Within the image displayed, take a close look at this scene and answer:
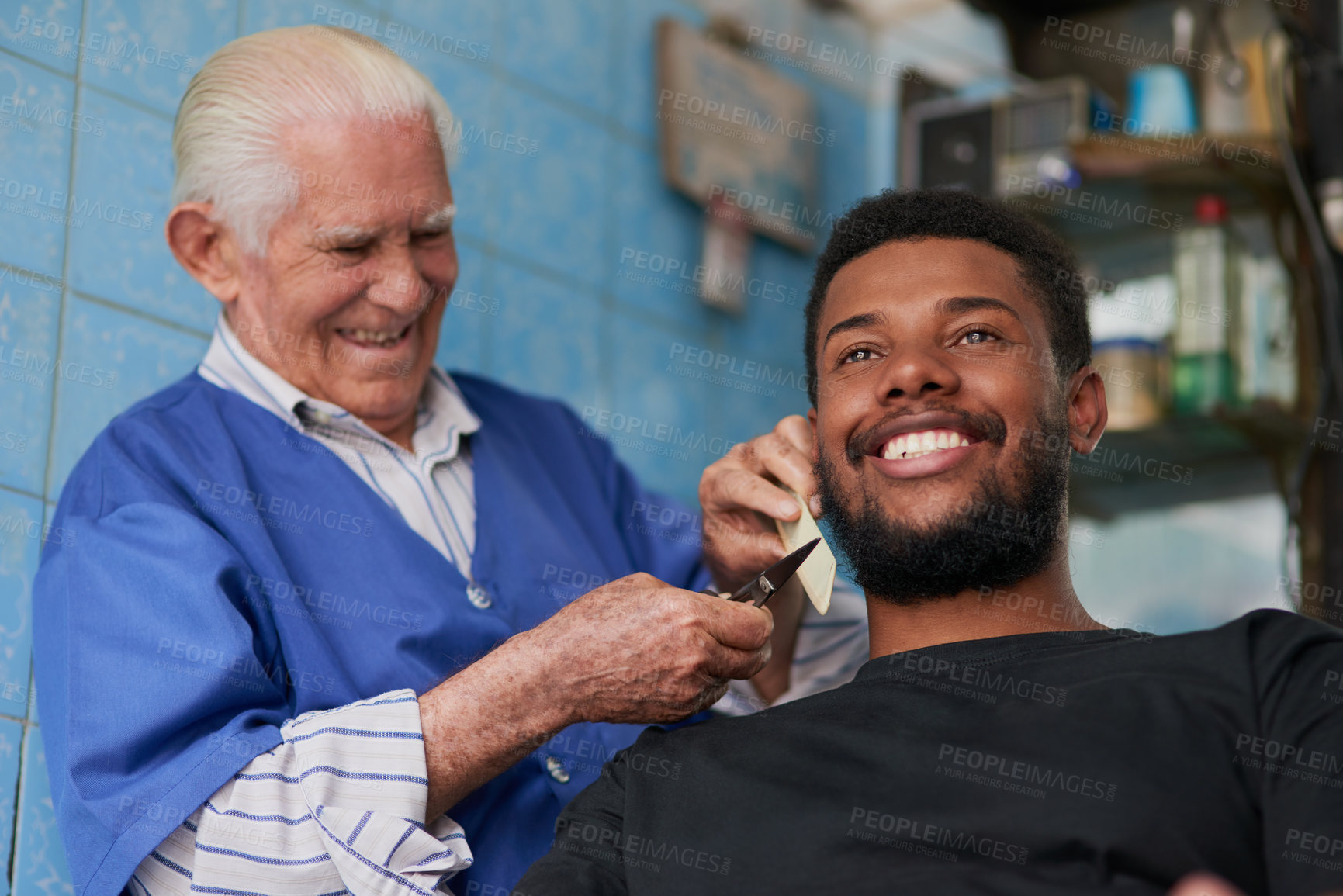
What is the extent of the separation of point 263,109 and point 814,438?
886 mm

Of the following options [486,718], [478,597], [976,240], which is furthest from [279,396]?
[976,240]

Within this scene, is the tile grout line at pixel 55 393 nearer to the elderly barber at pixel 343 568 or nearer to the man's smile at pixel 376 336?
the elderly barber at pixel 343 568

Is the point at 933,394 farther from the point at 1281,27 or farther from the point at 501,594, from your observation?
the point at 1281,27

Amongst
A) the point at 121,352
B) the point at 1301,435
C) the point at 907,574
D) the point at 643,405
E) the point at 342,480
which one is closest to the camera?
the point at 907,574

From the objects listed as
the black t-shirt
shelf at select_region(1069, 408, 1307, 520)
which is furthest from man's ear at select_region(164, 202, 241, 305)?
shelf at select_region(1069, 408, 1307, 520)

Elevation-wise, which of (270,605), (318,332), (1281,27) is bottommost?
(270,605)

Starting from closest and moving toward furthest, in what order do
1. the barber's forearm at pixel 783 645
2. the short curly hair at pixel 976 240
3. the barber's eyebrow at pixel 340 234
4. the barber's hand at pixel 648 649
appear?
the barber's hand at pixel 648 649
the short curly hair at pixel 976 240
the barber's eyebrow at pixel 340 234
the barber's forearm at pixel 783 645

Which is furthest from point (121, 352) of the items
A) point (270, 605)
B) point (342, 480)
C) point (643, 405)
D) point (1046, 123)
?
point (1046, 123)

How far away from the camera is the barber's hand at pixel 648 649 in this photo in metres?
1.47

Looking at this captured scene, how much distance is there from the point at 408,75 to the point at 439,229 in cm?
23

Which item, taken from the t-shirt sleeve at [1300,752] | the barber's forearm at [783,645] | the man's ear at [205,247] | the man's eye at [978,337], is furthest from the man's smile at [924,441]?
the man's ear at [205,247]

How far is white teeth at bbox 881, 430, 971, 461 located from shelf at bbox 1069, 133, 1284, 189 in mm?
1647

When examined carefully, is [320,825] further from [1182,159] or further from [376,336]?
[1182,159]

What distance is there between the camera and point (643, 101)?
284 cm
